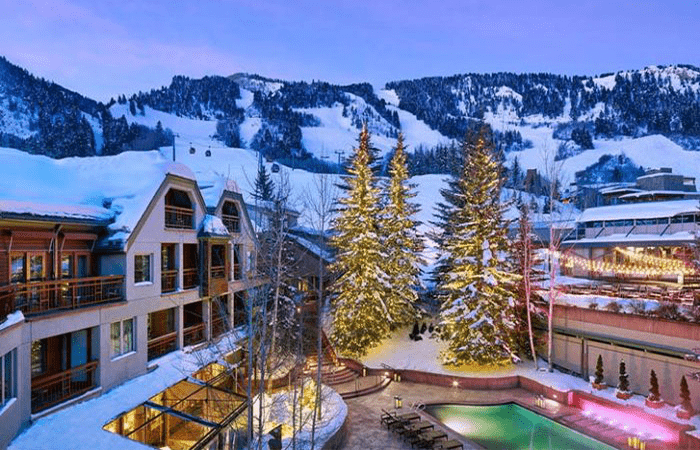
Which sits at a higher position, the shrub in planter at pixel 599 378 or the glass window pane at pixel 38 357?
the glass window pane at pixel 38 357

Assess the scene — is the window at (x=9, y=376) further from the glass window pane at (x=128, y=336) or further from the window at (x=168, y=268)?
the window at (x=168, y=268)

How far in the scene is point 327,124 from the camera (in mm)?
155125

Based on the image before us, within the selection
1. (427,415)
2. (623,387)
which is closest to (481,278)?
(623,387)

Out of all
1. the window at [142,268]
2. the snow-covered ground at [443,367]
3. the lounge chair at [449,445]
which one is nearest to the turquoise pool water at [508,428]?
the lounge chair at [449,445]

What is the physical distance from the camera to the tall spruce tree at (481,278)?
2323cm

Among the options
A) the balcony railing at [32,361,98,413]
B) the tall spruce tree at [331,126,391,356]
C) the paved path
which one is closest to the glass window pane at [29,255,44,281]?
the balcony railing at [32,361,98,413]

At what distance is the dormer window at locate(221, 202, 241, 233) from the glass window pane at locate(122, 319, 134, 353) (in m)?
8.83

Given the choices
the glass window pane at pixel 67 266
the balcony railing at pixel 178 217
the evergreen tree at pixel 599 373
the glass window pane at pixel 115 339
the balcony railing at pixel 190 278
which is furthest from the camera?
the evergreen tree at pixel 599 373

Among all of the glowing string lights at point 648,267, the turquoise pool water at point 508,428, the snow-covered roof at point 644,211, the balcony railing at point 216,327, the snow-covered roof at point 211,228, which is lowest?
the turquoise pool water at point 508,428

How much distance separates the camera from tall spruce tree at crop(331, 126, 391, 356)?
25.2m

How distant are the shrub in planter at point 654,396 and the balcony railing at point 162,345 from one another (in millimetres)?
18158

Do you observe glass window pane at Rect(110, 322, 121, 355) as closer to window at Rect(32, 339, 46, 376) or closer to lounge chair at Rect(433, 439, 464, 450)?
window at Rect(32, 339, 46, 376)

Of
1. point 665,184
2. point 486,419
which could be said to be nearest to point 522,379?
point 486,419

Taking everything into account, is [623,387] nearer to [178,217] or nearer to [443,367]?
[443,367]
